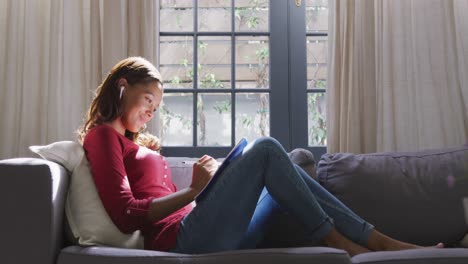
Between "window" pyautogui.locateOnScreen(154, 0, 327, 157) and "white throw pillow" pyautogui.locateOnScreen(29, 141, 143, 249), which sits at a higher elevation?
"window" pyautogui.locateOnScreen(154, 0, 327, 157)

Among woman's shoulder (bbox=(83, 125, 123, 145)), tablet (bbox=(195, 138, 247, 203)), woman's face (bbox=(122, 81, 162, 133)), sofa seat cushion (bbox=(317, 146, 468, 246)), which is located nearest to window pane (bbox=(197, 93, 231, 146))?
sofa seat cushion (bbox=(317, 146, 468, 246))

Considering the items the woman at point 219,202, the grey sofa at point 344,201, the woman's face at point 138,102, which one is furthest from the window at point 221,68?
the woman at point 219,202

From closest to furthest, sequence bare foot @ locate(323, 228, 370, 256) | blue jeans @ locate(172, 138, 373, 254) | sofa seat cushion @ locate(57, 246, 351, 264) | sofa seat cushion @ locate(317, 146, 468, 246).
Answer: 1. sofa seat cushion @ locate(57, 246, 351, 264)
2. blue jeans @ locate(172, 138, 373, 254)
3. bare foot @ locate(323, 228, 370, 256)
4. sofa seat cushion @ locate(317, 146, 468, 246)

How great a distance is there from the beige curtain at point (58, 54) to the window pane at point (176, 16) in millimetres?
329

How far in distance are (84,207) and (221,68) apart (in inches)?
62.0

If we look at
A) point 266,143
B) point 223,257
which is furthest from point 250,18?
point 223,257

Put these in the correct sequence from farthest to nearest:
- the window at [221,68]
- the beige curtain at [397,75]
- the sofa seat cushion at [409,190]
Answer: the window at [221,68] → the beige curtain at [397,75] → the sofa seat cushion at [409,190]

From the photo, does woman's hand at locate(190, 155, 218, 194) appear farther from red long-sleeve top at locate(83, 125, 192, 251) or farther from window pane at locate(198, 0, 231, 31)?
window pane at locate(198, 0, 231, 31)

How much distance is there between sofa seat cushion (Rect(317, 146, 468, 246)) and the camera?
7.02 ft

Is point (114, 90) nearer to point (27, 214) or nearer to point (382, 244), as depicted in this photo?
point (27, 214)

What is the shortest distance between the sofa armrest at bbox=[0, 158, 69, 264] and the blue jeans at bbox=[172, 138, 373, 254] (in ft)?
1.31

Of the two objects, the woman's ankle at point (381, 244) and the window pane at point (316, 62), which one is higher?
the window pane at point (316, 62)

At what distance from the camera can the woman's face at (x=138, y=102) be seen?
78.4 inches

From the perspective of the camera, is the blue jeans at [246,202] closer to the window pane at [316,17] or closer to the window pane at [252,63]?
the window pane at [252,63]
